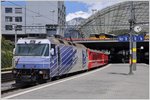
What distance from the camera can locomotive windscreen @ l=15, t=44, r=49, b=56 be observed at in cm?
2478

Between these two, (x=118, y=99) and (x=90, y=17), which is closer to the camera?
(x=118, y=99)

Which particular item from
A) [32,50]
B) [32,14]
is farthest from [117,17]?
[32,50]

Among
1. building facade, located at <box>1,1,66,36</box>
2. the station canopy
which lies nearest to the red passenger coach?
the station canopy

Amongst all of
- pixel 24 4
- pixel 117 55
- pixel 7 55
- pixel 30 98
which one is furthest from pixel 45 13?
pixel 30 98

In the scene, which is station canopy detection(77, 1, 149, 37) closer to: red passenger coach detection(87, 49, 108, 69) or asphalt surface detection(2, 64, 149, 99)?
red passenger coach detection(87, 49, 108, 69)

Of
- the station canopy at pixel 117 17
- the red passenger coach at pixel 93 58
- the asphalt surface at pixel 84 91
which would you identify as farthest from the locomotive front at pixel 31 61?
the station canopy at pixel 117 17

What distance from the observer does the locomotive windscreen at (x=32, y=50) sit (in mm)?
24781

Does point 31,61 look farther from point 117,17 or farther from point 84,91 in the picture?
point 117,17

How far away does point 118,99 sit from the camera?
14.5 metres

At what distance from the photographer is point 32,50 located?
25016mm

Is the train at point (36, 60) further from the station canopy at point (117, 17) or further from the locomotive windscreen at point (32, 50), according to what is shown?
the station canopy at point (117, 17)

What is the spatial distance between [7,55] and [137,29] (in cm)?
1461

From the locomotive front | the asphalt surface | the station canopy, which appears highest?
the station canopy

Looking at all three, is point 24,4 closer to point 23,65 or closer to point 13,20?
point 13,20
